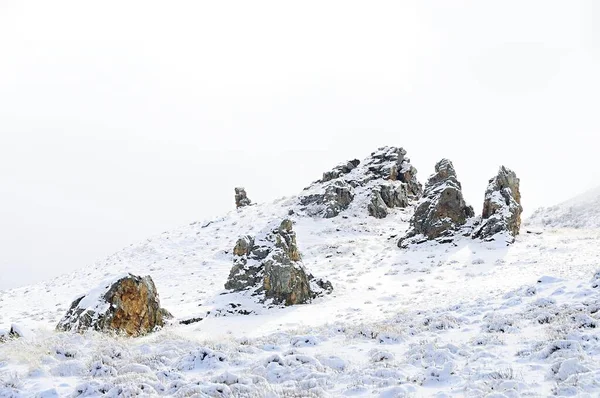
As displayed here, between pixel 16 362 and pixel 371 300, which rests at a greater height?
pixel 16 362

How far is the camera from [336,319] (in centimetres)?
1748

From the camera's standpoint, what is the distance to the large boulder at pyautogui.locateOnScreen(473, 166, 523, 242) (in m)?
30.0

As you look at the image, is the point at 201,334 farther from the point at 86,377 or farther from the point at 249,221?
the point at 249,221

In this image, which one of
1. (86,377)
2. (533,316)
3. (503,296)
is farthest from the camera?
(503,296)

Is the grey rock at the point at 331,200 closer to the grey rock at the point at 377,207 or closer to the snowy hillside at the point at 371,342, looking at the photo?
the grey rock at the point at 377,207

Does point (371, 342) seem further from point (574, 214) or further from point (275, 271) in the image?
point (574, 214)

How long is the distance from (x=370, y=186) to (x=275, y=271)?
2583 centimetres

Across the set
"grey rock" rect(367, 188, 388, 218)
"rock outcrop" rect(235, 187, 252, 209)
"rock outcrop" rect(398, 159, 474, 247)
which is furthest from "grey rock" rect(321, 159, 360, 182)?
"rock outcrop" rect(398, 159, 474, 247)

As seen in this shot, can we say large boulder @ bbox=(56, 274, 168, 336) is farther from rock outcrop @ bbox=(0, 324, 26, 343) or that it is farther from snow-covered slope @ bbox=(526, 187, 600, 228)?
snow-covered slope @ bbox=(526, 187, 600, 228)

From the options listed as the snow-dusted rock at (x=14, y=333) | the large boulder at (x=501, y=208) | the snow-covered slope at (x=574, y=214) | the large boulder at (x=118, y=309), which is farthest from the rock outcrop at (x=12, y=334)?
the snow-covered slope at (x=574, y=214)

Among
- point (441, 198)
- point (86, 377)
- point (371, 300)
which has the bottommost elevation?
point (371, 300)

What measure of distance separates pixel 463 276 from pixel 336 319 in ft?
29.8

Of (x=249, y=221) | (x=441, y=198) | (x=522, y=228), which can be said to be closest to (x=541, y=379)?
(x=441, y=198)

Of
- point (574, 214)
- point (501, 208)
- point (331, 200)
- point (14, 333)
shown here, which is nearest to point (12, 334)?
point (14, 333)
